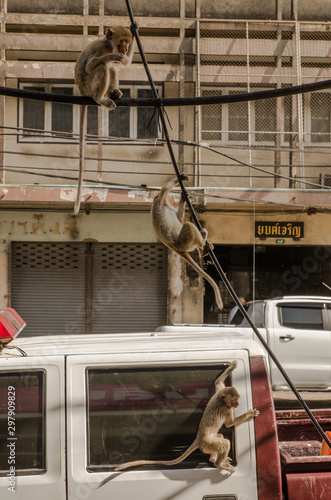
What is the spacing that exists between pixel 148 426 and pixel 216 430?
0.31 m

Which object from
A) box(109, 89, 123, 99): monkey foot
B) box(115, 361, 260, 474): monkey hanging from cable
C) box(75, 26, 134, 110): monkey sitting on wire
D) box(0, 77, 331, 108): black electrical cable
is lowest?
box(115, 361, 260, 474): monkey hanging from cable

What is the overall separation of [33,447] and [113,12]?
521 inches

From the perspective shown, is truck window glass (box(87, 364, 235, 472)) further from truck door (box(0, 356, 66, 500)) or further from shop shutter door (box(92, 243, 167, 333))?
shop shutter door (box(92, 243, 167, 333))

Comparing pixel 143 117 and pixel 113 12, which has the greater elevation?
pixel 113 12

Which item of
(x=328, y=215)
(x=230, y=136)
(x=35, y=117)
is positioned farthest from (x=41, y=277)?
(x=328, y=215)

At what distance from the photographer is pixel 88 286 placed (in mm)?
14391

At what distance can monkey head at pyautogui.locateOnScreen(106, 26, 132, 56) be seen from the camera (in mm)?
2474

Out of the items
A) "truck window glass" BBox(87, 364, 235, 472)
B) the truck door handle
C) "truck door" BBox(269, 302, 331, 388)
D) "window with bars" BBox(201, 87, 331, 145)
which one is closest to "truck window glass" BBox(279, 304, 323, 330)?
"truck door" BBox(269, 302, 331, 388)

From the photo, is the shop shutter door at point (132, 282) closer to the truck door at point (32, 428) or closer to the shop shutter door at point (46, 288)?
the shop shutter door at point (46, 288)

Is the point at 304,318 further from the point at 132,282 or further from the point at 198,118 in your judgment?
the point at 198,118

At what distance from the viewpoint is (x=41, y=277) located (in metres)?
14.4

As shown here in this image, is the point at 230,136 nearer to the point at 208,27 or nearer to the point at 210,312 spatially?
the point at 208,27

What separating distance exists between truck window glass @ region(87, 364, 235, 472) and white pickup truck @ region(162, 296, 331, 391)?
6.19m

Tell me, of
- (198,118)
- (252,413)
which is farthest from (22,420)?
(198,118)
